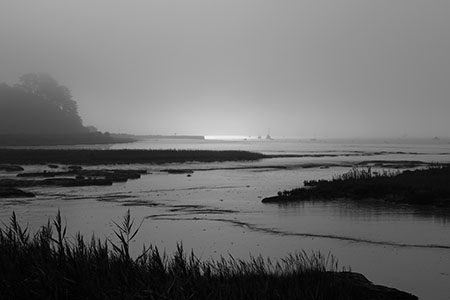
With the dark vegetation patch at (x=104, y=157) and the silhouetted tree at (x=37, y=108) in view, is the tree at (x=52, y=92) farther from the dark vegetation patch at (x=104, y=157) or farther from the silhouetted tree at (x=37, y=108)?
the dark vegetation patch at (x=104, y=157)

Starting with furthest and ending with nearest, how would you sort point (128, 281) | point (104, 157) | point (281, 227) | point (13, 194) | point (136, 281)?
1. point (104, 157)
2. point (13, 194)
3. point (281, 227)
4. point (128, 281)
5. point (136, 281)

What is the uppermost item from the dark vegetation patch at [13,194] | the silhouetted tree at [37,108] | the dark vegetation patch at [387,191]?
the silhouetted tree at [37,108]

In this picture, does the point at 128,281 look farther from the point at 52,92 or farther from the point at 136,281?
the point at 52,92

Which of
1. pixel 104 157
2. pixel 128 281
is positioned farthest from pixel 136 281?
pixel 104 157

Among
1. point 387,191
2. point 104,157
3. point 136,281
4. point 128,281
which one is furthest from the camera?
point 104,157

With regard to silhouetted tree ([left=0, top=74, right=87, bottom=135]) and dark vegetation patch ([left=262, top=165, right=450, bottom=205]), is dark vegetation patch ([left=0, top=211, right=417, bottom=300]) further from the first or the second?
silhouetted tree ([left=0, top=74, right=87, bottom=135])

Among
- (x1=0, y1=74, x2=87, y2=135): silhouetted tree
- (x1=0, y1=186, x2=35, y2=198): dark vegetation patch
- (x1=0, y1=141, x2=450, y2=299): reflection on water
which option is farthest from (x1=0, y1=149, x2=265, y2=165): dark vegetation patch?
(x1=0, y1=74, x2=87, y2=135): silhouetted tree

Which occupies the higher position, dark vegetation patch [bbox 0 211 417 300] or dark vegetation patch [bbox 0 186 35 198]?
dark vegetation patch [bbox 0 211 417 300]

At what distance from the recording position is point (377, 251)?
15.5m

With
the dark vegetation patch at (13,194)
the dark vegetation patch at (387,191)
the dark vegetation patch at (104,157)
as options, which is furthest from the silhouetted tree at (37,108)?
the dark vegetation patch at (387,191)

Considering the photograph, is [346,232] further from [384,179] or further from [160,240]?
[384,179]

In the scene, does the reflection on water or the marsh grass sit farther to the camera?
the reflection on water

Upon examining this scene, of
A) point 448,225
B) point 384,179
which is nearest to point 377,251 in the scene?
point 448,225

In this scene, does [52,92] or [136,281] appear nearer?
[136,281]
